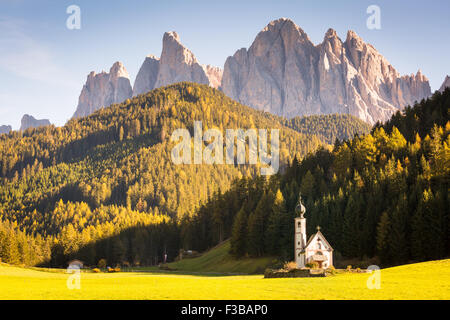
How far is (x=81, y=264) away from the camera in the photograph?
134125mm

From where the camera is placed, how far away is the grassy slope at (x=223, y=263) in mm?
90750

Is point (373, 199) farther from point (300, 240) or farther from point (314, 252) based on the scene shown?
point (314, 252)

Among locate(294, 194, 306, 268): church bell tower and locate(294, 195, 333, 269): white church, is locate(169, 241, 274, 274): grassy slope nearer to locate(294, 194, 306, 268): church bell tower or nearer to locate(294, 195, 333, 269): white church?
locate(294, 194, 306, 268): church bell tower

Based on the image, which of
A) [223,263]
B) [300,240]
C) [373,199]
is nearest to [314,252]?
[300,240]

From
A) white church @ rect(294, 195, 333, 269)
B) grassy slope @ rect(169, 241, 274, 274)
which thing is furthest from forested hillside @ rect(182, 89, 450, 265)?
white church @ rect(294, 195, 333, 269)

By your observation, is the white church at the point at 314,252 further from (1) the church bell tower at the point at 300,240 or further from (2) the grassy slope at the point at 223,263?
(2) the grassy slope at the point at 223,263

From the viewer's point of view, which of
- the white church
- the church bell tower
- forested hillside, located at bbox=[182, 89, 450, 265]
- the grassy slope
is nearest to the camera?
the white church

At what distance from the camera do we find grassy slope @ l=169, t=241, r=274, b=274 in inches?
3573

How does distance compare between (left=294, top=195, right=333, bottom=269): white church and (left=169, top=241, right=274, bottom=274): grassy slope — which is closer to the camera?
(left=294, top=195, right=333, bottom=269): white church

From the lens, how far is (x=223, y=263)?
102125 mm

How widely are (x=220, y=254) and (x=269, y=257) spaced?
787 inches

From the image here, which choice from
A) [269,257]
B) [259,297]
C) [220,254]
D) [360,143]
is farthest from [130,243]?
[259,297]

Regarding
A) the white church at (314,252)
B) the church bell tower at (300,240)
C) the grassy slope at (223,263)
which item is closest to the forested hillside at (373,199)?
the grassy slope at (223,263)
